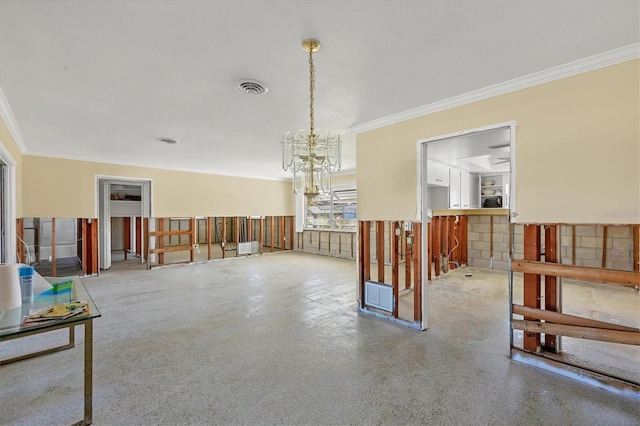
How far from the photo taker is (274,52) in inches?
77.2

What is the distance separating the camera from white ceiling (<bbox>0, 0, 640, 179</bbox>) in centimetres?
156

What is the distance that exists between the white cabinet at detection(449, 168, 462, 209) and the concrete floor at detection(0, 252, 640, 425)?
7.81ft

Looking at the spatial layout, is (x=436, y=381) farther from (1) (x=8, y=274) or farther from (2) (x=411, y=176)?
(1) (x=8, y=274)

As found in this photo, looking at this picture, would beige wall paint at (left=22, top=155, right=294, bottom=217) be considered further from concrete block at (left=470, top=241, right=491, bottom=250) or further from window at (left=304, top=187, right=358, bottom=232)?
concrete block at (left=470, top=241, right=491, bottom=250)

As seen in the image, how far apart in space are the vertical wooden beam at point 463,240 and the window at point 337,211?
2.61 meters

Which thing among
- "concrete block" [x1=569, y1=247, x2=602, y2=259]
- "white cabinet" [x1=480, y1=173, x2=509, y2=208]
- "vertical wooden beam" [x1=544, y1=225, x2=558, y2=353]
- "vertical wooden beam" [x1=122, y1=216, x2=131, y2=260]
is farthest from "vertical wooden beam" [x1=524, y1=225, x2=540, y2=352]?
"vertical wooden beam" [x1=122, y1=216, x2=131, y2=260]

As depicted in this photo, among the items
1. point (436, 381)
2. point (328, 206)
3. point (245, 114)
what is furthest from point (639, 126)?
point (328, 206)

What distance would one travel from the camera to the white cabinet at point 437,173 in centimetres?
508

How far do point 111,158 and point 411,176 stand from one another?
5.77m

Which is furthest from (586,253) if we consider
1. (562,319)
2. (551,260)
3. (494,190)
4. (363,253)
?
(363,253)

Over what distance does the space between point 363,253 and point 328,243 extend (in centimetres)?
466

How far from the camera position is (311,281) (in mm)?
5234

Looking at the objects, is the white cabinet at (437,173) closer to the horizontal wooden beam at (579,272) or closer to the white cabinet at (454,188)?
the white cabinet at (454,188)

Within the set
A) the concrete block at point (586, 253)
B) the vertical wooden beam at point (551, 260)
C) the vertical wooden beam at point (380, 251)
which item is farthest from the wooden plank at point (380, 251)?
the concrete block at point (586, 253)
